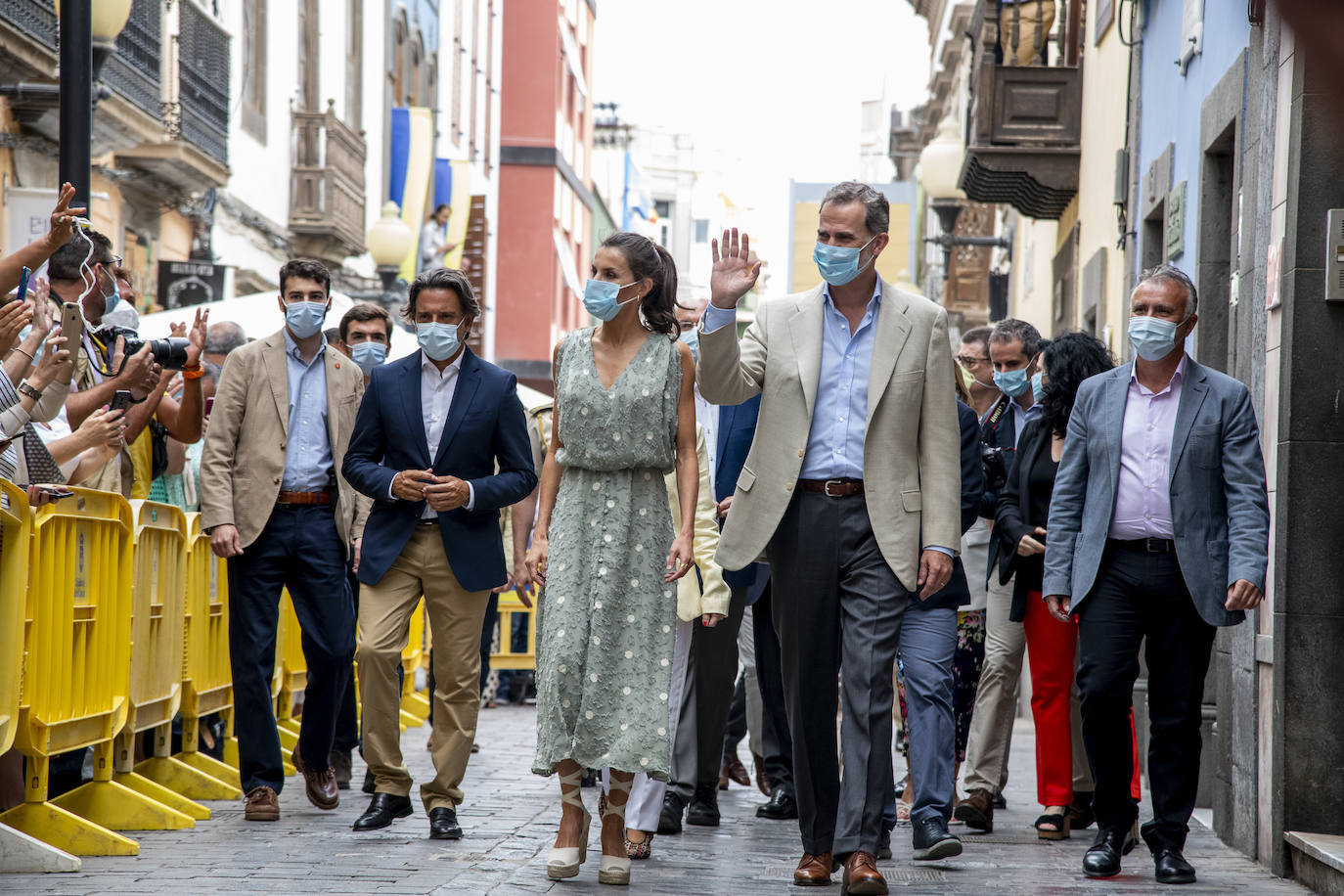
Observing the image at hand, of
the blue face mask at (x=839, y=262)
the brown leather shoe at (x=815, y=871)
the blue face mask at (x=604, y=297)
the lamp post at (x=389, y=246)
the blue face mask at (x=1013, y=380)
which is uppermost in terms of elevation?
the lamp post at (x=389, y=246)

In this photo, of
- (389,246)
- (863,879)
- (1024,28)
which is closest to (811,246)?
(389,246)

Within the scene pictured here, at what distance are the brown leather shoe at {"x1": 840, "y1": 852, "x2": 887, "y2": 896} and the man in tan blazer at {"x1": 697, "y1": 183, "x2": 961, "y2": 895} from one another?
0.16 ft

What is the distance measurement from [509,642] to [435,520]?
8.07 meters

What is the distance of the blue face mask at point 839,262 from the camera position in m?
5.75

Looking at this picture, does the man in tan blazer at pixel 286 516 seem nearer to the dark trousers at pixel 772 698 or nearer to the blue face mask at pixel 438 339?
the blue face mask at pixel 438 339

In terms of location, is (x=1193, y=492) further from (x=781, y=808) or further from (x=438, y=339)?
(x=438, y=339)

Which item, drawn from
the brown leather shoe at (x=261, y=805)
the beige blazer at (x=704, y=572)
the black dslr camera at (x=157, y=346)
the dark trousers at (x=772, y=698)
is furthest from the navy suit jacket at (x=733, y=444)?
the black dslr camera at (x=157, y=346)

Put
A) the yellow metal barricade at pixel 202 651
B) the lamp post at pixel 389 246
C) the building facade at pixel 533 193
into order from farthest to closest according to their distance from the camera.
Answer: the building facade at pixel 533 193 → the lamp post at pixel 389 246 → the yellow metal barricade at pixel 202 651

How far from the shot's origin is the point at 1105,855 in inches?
247

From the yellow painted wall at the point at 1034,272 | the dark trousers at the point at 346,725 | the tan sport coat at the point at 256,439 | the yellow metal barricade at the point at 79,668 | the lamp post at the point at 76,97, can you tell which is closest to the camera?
the yellow metal barricade at the point at 79,668

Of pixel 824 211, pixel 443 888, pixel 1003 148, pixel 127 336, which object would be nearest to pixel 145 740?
pixel 127 336

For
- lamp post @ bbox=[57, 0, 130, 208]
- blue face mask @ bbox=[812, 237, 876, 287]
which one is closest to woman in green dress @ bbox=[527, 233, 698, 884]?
blue face mask @ bbox=[812, 237, 876, 287]

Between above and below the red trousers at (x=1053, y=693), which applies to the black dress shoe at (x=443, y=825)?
below

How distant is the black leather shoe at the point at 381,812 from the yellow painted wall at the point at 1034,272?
11.5 meters
